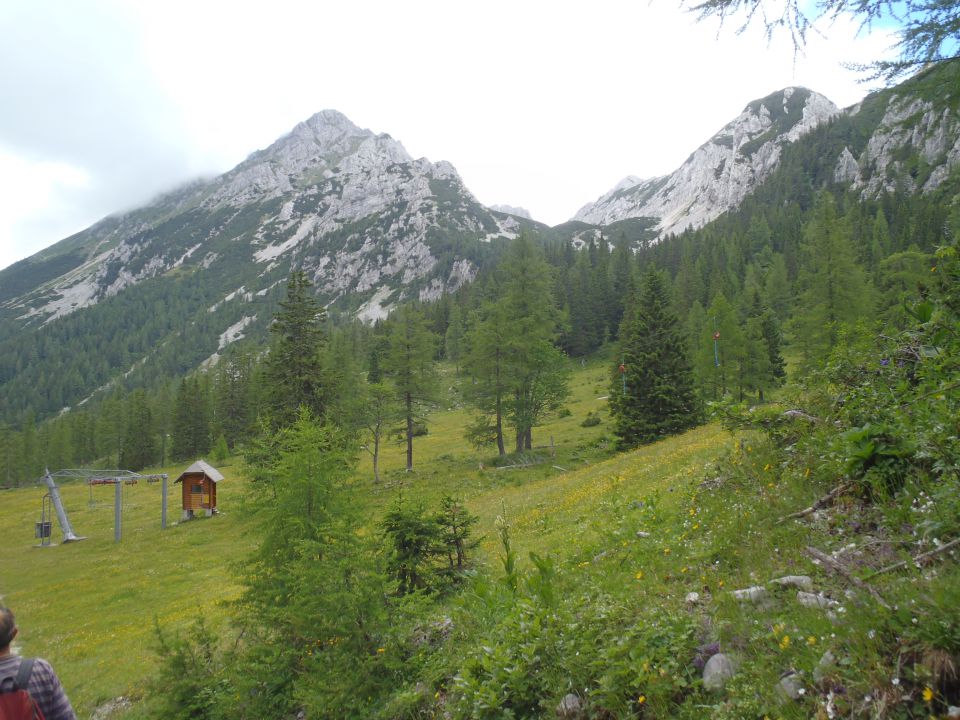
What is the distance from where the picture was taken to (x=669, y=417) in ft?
88.8

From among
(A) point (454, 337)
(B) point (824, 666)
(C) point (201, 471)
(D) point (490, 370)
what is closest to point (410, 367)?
(D) point (490, 370)

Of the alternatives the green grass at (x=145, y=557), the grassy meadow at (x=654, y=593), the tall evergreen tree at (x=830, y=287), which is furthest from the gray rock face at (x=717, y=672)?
the tall evergreen tree at (x=830, y=287)

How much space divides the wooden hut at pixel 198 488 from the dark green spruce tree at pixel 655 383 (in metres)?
27.6

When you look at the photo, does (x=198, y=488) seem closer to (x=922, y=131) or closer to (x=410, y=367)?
(x=410, y=367)

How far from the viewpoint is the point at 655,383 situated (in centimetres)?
2738

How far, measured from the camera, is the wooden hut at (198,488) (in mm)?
34344

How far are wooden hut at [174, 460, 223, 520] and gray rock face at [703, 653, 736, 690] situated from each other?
1446 inches

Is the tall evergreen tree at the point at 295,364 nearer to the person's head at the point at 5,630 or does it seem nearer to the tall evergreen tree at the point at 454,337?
the person's head at the point at 5,630

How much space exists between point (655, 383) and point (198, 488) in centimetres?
3080

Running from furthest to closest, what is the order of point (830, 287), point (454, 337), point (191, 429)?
point (454, 337) < point (191, 429) < point (830, 287)

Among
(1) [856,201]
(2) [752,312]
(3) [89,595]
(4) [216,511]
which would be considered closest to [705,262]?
(2) [752,312]

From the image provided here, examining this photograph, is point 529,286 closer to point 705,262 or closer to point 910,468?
point 910,468

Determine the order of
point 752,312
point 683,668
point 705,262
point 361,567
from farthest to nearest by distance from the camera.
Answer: point 705,262
point 752,312
point 361,567
point 683,668

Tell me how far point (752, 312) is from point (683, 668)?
65471mm
